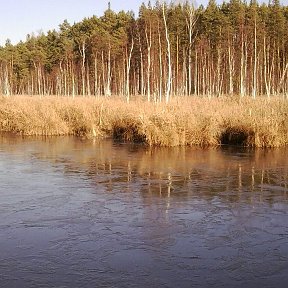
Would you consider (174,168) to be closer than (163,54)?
Yes

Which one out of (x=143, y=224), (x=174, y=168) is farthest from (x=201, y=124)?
(x=143, y=224)

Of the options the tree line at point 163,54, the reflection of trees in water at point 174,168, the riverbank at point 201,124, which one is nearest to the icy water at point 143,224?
the reflection of trees in water at point 174,168

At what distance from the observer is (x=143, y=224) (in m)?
6.77

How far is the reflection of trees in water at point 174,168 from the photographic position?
9.33 meters

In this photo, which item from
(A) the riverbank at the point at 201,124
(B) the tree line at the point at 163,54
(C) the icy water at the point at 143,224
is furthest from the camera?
(B) the tree line at the point at 163,54

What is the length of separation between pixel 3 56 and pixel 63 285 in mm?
71669

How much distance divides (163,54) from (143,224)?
1620 inches

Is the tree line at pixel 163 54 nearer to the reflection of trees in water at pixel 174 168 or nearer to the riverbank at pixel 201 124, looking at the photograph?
the riverbank at pixel 201 124

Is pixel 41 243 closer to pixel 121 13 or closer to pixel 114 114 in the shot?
pixel 114 114

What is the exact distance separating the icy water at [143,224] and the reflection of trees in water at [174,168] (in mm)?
28

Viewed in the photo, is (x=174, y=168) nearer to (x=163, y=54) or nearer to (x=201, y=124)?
(x=201, y=124)

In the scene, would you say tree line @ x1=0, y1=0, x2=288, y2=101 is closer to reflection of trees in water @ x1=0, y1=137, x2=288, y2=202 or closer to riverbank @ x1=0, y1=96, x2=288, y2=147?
riverbank @ x1=0, y1=96, x2=288, y2=147

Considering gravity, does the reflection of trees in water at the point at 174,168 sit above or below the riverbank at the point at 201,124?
below

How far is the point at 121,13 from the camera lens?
72.5 meters
